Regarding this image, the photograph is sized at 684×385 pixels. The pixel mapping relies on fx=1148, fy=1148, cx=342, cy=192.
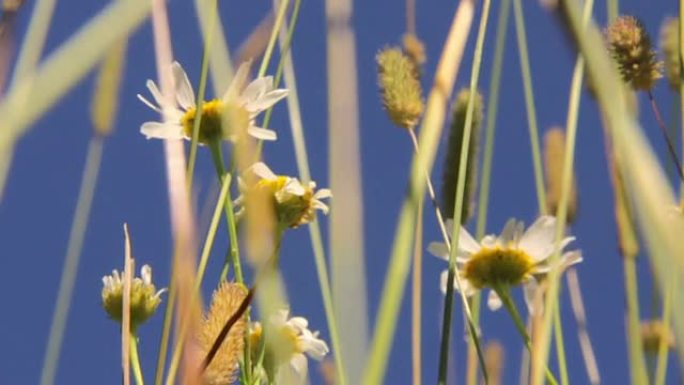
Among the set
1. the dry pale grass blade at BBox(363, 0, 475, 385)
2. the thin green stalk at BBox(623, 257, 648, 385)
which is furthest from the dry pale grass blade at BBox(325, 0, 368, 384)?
the thin green stalk at BBox(623, 257, 648, 385)

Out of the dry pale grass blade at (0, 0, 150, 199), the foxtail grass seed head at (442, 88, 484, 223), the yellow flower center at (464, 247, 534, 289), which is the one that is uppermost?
the foxtail grass seed head at (442, 88, 484, 223)

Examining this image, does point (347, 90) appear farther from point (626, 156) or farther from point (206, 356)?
point (206, 356)

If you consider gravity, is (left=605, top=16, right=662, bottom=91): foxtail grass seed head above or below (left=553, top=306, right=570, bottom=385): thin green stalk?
above

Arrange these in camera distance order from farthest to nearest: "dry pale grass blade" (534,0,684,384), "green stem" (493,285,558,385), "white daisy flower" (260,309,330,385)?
"white daisy flower" (260,309,330,385)
"green stem" (493,285,558,385)
"dry pale grass blade" (534,0,684,384)

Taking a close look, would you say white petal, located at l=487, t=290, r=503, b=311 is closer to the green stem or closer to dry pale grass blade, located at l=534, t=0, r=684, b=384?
the green stem

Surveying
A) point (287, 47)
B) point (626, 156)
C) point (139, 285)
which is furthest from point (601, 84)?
point (139, 285)

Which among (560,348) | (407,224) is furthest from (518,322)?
(407,224)

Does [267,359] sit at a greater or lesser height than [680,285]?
greater

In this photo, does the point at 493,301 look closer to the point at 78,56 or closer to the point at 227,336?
the point at 227,336
